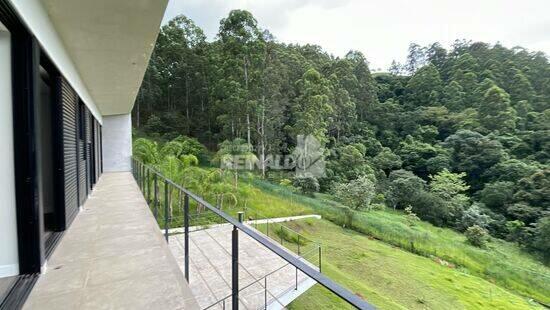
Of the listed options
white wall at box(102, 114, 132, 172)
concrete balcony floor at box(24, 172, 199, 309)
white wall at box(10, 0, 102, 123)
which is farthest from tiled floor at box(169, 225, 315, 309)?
white wall at box(102, 114, 132, 172)

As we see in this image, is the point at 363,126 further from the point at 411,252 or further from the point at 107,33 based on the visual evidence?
the point at 107,33

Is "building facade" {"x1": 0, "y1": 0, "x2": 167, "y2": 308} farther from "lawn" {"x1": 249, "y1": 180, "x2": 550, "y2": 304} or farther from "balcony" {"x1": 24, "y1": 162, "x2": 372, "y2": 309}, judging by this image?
"lawn" {"x1": 249, "y1": 180, "x2": 550, "y2": 304}

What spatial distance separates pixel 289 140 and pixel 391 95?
18030mm

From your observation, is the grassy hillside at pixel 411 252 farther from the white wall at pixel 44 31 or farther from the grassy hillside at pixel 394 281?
the white wall at pixel 44 31

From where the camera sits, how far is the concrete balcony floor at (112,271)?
213 cm

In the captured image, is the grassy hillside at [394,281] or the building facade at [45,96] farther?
the grassy hillside at [394,281]

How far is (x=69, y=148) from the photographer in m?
4.12

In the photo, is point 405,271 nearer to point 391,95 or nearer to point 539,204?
point 539,204

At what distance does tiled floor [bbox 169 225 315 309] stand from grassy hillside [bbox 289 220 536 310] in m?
0.77

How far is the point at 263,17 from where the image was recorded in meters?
31.6

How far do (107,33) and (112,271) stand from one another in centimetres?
251

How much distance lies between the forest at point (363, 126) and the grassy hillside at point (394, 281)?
3.38m

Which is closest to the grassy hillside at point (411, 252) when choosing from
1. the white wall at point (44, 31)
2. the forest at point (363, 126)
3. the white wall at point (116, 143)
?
the forest at point (363, 126)

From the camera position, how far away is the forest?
18.2m
